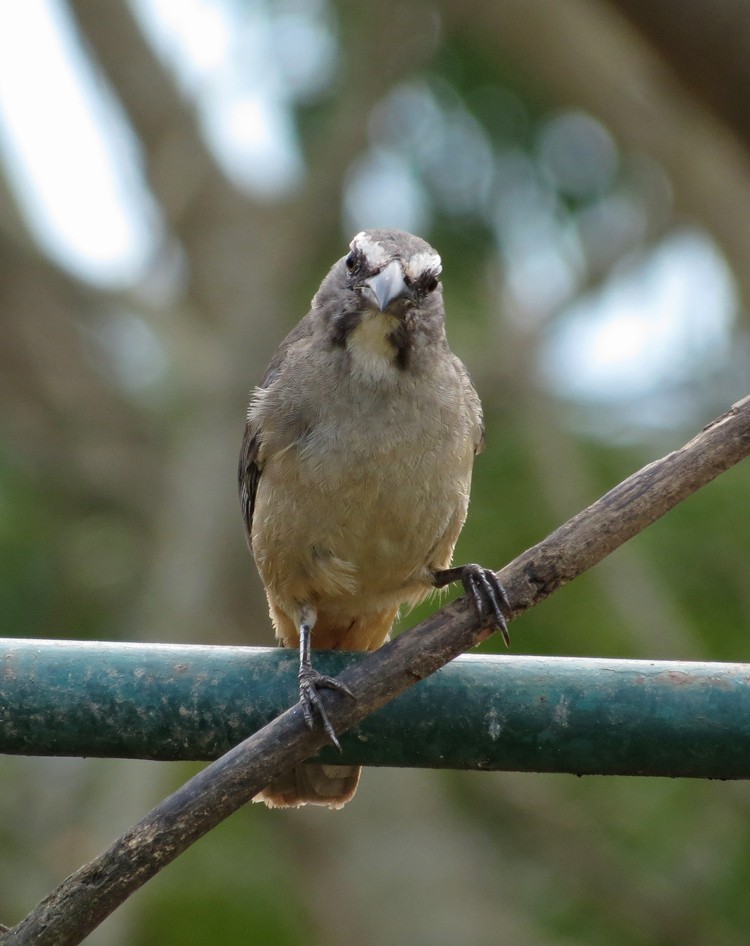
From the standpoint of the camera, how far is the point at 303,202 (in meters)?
9.09

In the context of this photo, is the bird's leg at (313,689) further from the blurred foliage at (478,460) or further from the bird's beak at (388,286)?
the blurred foliage at (478,460)

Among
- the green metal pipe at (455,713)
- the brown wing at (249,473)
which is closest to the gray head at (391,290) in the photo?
the brown wing at (249,473)

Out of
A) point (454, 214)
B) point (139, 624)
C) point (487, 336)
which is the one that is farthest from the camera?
point (487, 336)

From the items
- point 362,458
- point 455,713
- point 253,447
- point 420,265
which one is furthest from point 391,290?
point 455,713

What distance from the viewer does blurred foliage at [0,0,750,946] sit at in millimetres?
7227

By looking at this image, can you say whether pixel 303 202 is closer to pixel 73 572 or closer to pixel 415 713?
pixel 73 572

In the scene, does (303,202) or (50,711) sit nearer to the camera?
(50,711)

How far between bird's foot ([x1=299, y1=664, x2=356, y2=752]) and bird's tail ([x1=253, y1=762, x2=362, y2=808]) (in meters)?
0.81

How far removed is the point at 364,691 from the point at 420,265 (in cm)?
198

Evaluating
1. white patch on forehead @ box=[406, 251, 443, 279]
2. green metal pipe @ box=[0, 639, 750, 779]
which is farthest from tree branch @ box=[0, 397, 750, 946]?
white patch on forehead @ box=[406, 251, 443, 279]

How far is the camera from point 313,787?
4234 mm

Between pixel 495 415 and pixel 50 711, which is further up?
pixel 495 415

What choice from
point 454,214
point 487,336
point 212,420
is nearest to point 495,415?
point 487,336

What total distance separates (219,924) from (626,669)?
198 inches
